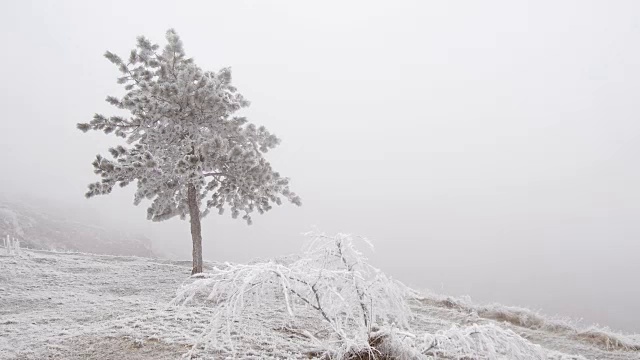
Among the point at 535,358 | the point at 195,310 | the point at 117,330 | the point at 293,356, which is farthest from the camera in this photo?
the point at 195,310

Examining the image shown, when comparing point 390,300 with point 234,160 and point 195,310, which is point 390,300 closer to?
point 195,310

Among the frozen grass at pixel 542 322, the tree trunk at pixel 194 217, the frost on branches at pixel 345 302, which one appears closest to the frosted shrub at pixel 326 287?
the frost on branches at pixel 345 302

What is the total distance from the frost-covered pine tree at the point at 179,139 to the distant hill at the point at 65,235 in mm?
25818

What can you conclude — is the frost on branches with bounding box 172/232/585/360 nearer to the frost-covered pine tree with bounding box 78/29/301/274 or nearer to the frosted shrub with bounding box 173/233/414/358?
the frosted shrub with bounding box 173/233/414/358

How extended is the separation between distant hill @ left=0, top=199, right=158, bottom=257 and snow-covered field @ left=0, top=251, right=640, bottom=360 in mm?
22402

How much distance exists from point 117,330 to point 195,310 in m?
2.03

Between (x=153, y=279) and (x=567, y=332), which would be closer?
(x=567, y=332)

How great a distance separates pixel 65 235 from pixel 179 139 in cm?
4032

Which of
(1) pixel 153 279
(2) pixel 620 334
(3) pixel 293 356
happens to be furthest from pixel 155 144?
(2) pixel 620 334

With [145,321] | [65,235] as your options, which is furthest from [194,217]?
[65,235]

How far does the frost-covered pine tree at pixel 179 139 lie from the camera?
52.1ft

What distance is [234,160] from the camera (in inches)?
664

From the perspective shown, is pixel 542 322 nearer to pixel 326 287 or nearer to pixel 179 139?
pixel 326 287

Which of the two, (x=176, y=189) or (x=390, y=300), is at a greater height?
(x=176, y=189)
